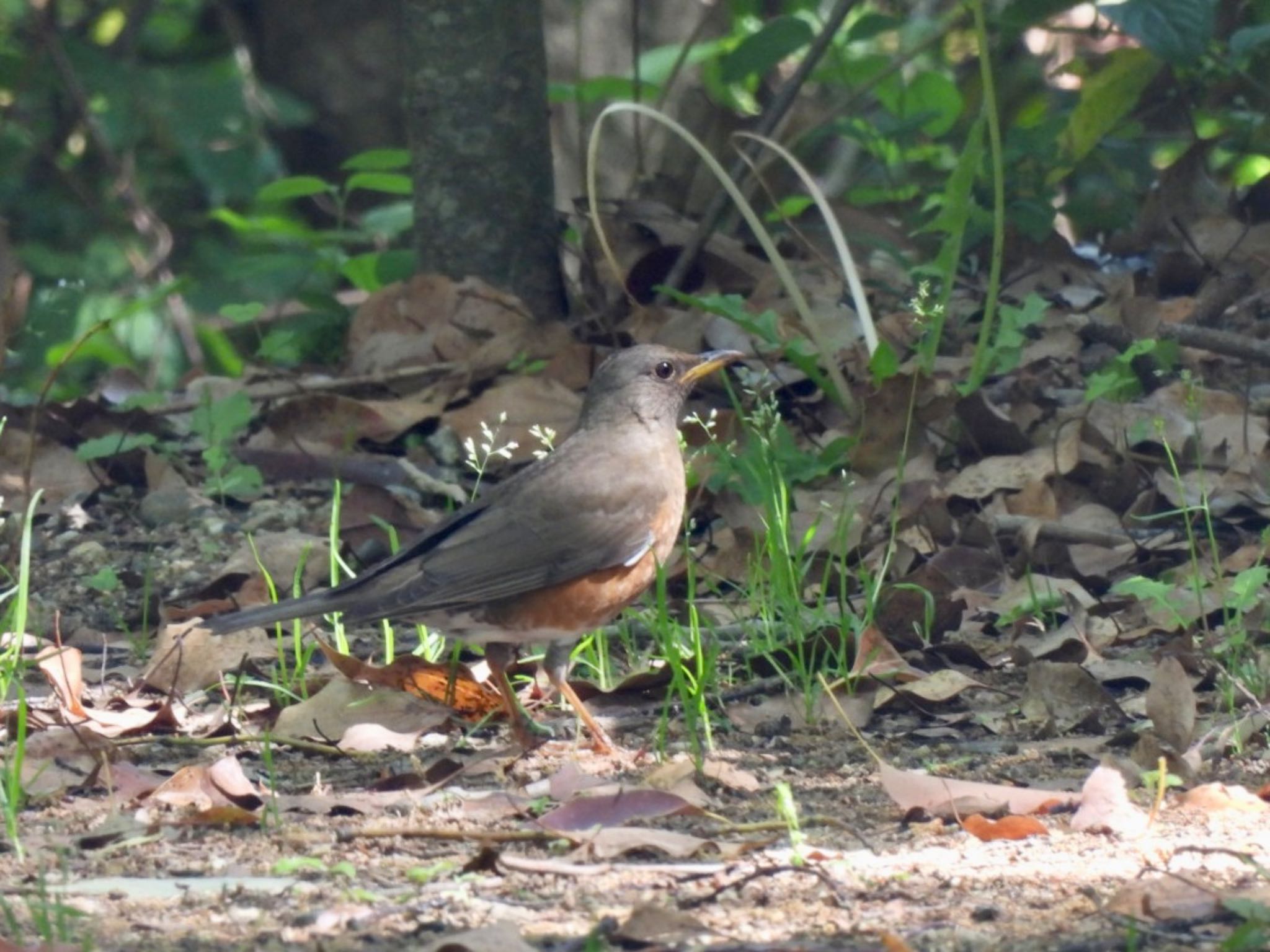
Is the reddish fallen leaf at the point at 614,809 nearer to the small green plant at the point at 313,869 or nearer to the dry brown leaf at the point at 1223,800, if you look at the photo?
the small green plant at the point at 313,869

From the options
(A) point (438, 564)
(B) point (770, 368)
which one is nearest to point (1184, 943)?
(A) point (438, 564)

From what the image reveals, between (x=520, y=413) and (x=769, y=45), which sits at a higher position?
(x=769, y=45)

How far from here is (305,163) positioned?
37.3 ft

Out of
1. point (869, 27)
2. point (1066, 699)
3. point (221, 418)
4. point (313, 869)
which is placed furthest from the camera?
point (869, 27)

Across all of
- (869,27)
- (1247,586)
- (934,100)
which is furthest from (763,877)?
(934,100)

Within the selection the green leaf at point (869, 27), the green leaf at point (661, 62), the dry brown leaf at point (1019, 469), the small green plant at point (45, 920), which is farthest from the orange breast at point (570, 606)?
the green leaf at point (661, 62)

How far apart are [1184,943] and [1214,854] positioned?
0.39 metres

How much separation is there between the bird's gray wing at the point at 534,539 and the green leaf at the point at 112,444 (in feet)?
5.26

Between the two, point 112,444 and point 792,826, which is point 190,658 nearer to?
point 112,444

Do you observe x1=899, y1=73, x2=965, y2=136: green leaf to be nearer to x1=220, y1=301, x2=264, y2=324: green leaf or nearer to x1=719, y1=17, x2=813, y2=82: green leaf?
x1=719, y1=17, x2=813, y2=82: green leaf

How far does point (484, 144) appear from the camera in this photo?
6160 millimetres

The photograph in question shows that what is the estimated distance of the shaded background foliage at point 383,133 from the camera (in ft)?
20.4

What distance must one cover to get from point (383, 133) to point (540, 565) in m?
7.17

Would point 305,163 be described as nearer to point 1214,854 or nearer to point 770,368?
point 770,368
